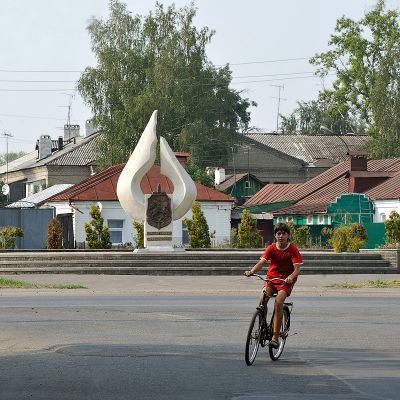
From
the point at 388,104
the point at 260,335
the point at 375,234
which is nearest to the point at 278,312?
the point at 260,335

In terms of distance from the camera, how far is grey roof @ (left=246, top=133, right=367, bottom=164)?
10544 centimetres

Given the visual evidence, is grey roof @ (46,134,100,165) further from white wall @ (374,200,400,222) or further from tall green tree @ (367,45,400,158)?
white wall @ (374,200,400,222)

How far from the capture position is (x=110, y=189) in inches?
2486

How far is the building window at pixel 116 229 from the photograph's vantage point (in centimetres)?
6375

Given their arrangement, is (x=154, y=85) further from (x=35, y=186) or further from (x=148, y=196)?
(x=148, y=196)

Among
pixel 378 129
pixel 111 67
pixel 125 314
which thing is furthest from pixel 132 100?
pixel 125 314

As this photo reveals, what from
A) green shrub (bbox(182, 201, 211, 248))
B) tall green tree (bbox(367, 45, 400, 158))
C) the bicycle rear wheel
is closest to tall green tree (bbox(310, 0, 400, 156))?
tall green tree (bbox(367, 45, 400, 158))

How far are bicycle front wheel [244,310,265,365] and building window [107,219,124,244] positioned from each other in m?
50.0

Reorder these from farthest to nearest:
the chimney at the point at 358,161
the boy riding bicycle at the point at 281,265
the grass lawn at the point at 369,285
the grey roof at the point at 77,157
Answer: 1. the grey roof at the point at 77,157
2. the chimney at the point at 358,161
3. the grass lawn at the point at 369,285
4. the boy riding bicycle at the point at 281,265

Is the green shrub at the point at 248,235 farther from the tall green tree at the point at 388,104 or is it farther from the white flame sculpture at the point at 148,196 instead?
the tall green tree at the point at 388,104

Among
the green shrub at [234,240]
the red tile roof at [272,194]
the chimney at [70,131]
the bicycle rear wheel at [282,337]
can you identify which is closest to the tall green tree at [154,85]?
the red tile roof at [272,194]

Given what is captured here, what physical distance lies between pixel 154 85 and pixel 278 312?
224 ft

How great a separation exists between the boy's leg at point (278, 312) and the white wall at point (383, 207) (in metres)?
50.2

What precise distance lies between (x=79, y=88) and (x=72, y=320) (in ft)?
204
